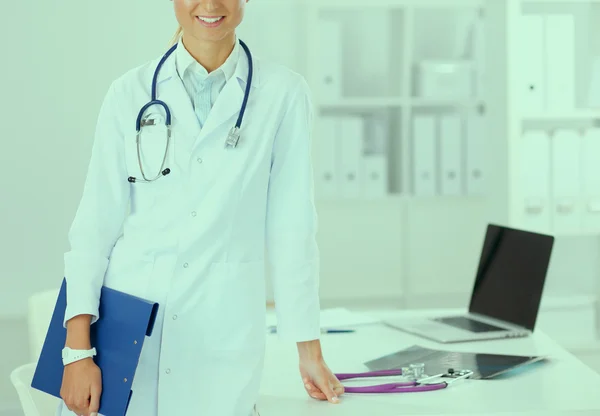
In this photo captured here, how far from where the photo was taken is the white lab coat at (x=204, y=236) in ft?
4.81

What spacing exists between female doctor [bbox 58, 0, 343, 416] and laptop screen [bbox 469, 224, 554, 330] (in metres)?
0.73

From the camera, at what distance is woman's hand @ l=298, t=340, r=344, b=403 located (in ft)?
5.08

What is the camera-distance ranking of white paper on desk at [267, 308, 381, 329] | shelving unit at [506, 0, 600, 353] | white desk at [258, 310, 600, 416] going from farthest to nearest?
shelving unit at [506, 0, 600, 353]
white paper on desk at [267, 308, 381, 329]
white desk at [258, 310, 600, 416]

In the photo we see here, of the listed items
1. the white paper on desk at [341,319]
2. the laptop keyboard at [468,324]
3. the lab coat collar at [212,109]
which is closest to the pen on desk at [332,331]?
the white paper on desk at [341,319]

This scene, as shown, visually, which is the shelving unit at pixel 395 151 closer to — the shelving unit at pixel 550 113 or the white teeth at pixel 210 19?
the shelving unit at pixel 550 113

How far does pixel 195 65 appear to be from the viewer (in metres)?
1.54

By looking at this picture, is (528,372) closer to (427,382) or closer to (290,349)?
(427,382)

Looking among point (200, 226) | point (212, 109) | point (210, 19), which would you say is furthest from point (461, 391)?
point (210, 19)

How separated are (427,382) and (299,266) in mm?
369

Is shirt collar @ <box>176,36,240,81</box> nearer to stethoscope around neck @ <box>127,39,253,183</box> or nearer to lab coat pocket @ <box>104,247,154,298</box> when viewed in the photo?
stethoscope around neck @ <box>127,39,253,183</box>

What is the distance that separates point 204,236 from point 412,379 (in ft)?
1.69

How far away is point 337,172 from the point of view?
399 cm

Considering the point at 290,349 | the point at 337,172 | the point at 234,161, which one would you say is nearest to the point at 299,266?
the point at 234,161

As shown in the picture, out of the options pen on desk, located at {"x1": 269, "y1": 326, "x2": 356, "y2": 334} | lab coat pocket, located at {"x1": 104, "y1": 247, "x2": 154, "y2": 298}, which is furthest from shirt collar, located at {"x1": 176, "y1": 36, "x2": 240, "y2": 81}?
pen on desk, located at {"x1": 269, "y1": 326, "x2": 356, "y2": 334}
